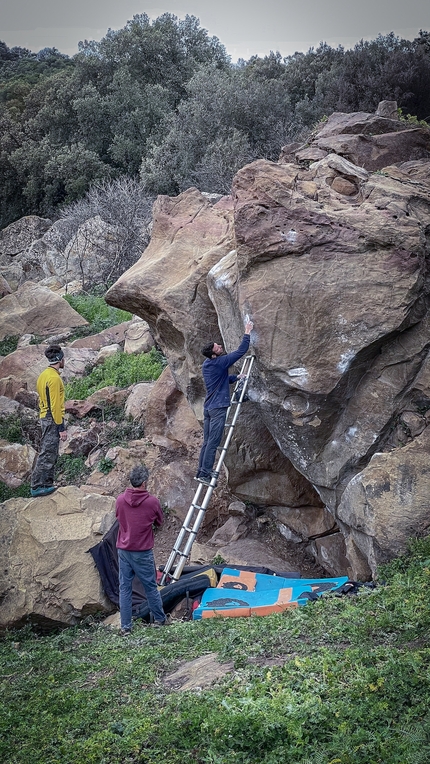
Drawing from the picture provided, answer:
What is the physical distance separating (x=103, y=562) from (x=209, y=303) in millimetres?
4504

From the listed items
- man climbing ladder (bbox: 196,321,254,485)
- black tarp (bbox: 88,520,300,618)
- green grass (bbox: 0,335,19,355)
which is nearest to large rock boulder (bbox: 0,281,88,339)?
green grass (bbox: 0,335,19,355)

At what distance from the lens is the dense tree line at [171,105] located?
28406 mm

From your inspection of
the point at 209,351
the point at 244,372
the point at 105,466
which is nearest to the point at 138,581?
the point at 244,372

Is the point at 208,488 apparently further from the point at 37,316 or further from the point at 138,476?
the point at 37,316

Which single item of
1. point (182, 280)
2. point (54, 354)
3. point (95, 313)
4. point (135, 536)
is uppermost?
point (182, 280)

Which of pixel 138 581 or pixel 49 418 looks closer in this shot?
pixel 138 581

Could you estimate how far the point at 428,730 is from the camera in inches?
188

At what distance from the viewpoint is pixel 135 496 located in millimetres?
8281

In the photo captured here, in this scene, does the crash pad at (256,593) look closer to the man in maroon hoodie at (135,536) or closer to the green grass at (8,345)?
the man in maroon hoodie at (135,536)

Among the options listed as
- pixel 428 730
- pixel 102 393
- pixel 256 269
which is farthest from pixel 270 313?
pixel 102 393

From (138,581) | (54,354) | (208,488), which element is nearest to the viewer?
(138,581)

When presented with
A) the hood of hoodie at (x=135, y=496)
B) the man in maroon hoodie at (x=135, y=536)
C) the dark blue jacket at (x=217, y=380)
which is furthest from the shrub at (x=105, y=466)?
the hood of hoodie at (x=135, y=496)

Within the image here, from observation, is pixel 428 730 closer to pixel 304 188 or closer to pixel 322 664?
pixel 322 664

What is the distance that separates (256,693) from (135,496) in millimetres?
3098
